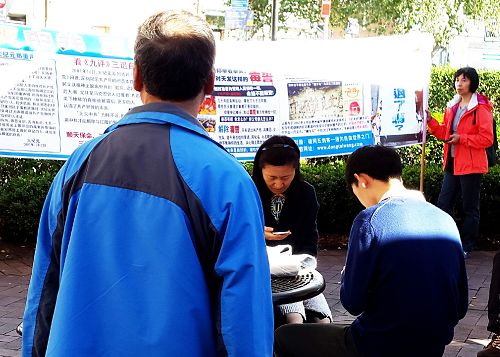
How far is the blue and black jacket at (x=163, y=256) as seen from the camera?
182cm

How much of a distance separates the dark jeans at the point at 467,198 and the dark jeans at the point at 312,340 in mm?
4343

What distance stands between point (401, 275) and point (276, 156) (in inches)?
44.6

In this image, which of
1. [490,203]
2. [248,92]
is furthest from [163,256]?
[490,203]

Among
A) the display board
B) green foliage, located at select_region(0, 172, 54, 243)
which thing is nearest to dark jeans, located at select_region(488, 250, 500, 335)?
the display board

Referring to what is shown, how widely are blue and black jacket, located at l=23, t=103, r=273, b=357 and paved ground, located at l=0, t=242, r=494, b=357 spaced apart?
3.04 metres

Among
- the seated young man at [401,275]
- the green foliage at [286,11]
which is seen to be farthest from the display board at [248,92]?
the green foliage at [286,11]

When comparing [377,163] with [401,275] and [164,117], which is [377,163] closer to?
[401,275]

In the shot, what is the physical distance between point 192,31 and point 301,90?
16.4ft

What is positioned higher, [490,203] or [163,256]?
[163,256]

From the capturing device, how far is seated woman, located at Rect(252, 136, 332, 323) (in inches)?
155

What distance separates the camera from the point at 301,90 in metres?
6.85

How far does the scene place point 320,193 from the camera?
8.10m

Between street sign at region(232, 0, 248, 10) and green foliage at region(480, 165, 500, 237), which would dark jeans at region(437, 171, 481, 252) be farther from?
street sign at region(232, 0, 248, 10)

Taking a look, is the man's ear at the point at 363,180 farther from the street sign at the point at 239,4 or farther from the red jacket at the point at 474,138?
the street sign at the point at 239,4
